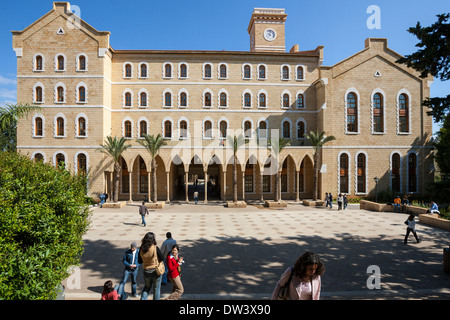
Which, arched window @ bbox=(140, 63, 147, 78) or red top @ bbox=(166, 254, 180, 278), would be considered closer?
red top @ bbox=(166, 254, 180, 278)

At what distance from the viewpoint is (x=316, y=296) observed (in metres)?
3.81

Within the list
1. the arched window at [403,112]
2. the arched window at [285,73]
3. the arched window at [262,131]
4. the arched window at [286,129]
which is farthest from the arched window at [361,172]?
the arched window at [285,73]

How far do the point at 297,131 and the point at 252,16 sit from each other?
782 inches

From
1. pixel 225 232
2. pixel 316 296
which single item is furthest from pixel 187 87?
pixel 316 296

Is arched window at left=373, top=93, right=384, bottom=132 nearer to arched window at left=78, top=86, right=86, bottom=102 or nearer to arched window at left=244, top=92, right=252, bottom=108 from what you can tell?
arched window at left=244, top=92, right=252, bottom=108

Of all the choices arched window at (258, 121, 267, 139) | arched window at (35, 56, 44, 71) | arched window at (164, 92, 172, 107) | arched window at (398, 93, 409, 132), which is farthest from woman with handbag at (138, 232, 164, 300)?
arched window at (398, 93, 409, 132)

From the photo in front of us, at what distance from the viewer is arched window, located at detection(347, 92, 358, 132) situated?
26.9 metres

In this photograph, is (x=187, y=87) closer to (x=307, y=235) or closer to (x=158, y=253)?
(x=307, y=235)

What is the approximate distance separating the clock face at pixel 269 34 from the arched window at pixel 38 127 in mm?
30564

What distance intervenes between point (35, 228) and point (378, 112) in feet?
102

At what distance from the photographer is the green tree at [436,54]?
7.72 meters

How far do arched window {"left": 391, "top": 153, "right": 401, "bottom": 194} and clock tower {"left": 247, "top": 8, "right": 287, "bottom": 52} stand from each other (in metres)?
20.9

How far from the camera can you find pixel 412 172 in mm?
26984
